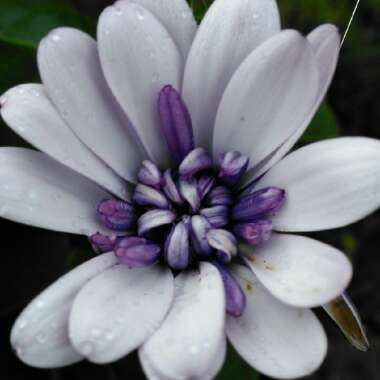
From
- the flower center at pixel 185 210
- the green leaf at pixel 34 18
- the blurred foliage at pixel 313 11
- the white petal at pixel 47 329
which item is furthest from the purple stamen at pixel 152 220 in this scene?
the blurred foliage at pixel 313 11

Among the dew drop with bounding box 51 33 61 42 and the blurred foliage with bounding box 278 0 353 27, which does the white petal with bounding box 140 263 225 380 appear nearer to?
the dew drop with bounding box 51 33 61 42

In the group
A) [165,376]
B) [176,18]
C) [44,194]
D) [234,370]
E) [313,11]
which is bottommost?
[234,370]

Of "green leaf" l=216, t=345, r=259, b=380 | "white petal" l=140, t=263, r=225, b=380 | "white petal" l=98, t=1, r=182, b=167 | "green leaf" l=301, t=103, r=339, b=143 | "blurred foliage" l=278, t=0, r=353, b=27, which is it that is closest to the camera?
"white petal" l=140, t=263, r=225, b=380

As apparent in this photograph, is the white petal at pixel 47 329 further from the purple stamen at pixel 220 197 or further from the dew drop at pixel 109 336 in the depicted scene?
the purple stamen at pixel 220 197

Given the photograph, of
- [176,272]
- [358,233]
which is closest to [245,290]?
[176,272]

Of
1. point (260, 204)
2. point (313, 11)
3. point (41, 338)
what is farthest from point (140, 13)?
point (313, 11)

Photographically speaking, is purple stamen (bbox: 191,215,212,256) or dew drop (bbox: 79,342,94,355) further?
purple stamen (bbox: 191,215,212,256)

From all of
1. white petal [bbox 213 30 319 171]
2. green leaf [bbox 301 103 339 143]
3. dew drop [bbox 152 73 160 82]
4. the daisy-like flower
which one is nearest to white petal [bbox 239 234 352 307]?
the daisy-like flower

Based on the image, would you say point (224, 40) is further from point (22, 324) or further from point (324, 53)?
point (22, 324)
